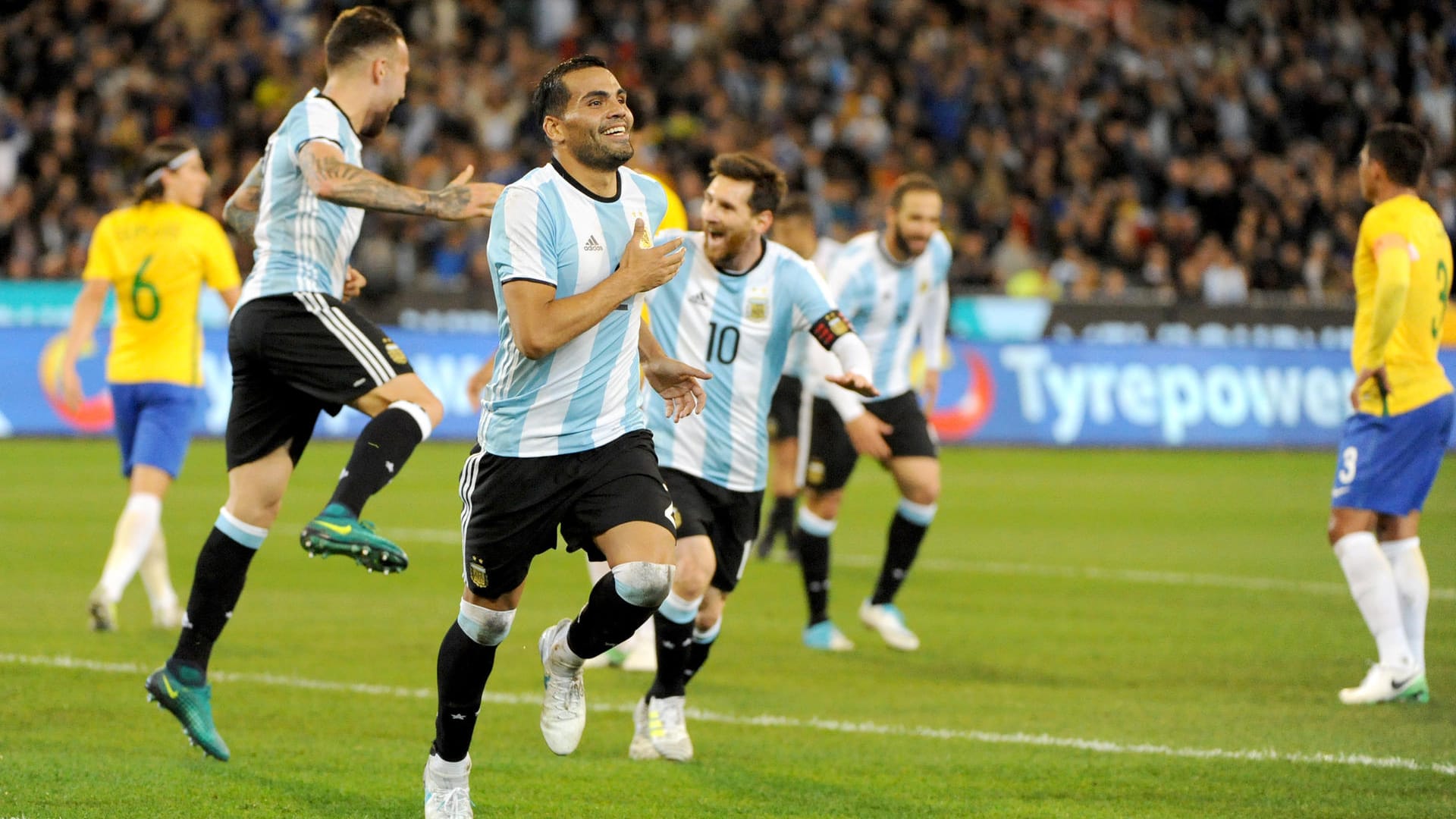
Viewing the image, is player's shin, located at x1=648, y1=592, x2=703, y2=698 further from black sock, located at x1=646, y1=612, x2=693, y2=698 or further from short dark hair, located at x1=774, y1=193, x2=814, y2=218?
short dark hair, located at x1=774, y1=193, x2=814, y2=218

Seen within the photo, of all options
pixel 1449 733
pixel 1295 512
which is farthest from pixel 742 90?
pixel 1449 733

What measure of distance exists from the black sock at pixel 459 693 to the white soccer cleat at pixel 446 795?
0.05 m

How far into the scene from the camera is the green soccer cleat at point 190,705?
620 centimetres

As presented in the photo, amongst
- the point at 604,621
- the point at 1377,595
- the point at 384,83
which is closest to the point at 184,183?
the point at 384,83

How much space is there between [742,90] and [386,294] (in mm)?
7798

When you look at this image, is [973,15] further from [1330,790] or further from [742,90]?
[1330,790]

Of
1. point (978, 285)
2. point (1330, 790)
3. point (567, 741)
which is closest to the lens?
point (567, 741)

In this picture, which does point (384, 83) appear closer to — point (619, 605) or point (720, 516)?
point (720, 516)

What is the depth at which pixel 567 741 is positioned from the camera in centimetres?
549

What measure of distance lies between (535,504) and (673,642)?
162 cm

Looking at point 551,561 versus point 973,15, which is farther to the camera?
point 973,15

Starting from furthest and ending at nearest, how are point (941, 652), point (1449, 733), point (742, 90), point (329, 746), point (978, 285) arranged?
point (742, 90) → point (978, 285) → point (941, 652) → point (1449, 733) → point (329, 746)

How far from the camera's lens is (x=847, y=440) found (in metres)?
10.0

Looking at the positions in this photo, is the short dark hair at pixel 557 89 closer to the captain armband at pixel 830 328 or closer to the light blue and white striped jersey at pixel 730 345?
the captain armband at pixel 830 328
